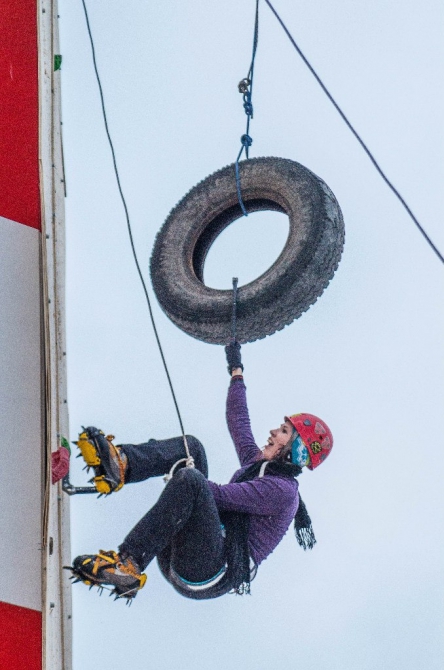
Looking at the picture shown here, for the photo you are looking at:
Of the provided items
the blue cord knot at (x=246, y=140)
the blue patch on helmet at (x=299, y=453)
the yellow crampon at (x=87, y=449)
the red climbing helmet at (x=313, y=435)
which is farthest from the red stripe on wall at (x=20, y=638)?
the blue cord knot at (x=246, y=140)

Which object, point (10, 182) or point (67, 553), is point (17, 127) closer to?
point (10, 182)

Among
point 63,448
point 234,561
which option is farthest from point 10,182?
point 234,561

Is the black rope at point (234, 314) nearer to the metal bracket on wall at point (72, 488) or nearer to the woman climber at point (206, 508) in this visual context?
the woman climber at point (206, 508)

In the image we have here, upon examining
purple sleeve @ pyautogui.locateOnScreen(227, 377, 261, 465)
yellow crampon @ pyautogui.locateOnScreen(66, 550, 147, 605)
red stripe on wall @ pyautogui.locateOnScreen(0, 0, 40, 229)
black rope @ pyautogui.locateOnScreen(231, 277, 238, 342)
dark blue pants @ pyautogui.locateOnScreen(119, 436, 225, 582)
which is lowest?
yellow crampon @ pyautogui.locateOnScreen(66, 550, 147, 605)

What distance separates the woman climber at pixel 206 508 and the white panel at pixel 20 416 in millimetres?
589

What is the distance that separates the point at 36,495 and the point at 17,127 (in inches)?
81.7

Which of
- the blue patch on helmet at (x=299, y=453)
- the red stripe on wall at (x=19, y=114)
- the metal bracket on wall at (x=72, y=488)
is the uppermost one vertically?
the red stripe on wall at (x=19, y=114)

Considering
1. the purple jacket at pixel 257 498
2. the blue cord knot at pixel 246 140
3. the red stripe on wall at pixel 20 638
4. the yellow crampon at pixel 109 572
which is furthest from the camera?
the blue cord knot at pixel 246 140

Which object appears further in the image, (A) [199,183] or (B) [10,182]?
(A) [199,183]

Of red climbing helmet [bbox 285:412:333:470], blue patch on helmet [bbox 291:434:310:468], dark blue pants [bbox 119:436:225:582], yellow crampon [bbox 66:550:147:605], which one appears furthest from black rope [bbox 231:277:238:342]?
yellow crampon [bbox 66:550:147:605]

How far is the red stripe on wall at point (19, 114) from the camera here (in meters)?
5.86

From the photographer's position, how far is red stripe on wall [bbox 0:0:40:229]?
5.86 metres

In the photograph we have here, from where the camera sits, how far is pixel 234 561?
16.7 ft

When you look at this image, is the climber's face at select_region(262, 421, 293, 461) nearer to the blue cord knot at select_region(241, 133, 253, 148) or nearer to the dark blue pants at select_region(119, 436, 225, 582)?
the dark blue pants at select_region(119, 436, 225, 582)
